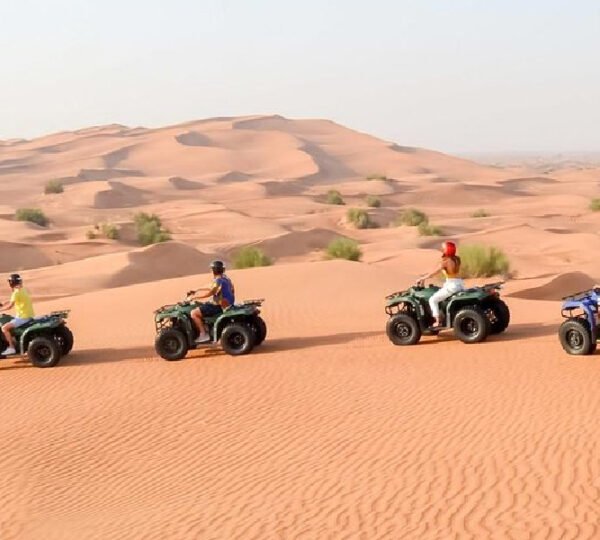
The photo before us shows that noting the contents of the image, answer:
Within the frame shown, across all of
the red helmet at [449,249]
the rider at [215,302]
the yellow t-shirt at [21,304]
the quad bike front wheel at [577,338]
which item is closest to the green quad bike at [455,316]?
the red helmet at [449,249]

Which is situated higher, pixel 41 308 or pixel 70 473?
pixel 41 308

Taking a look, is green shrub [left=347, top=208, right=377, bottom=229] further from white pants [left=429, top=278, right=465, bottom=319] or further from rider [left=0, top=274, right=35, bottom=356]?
rider [left=0, top=274, right=35, bottom=356]

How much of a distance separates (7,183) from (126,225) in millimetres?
32994

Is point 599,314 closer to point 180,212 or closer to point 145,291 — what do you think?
point 145,291

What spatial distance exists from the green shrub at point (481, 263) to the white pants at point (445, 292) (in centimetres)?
1029

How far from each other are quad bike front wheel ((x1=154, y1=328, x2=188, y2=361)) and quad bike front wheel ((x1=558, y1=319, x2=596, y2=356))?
16.9 feet

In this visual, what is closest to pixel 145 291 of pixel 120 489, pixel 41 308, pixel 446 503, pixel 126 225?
pixel 41 308

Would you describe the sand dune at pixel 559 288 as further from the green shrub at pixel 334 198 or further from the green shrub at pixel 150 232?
the green shrub at pixel 334 198

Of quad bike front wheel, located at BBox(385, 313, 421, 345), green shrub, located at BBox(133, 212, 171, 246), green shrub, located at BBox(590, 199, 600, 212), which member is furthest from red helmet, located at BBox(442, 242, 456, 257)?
green shrub, located at BBox(590, 199, 600, 212)

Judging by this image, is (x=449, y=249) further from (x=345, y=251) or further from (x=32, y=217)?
(x=32, y=217)

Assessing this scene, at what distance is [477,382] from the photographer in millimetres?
10281

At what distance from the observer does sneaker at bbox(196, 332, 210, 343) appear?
12.6m

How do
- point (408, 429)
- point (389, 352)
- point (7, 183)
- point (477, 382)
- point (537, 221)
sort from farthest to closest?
1. point (7, 183)
2. point (537, 221)
3. point (389, 352)
4. point (477, 382)
5. point (408, 429)

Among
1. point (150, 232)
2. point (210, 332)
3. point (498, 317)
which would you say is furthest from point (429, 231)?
point (210, 332)
